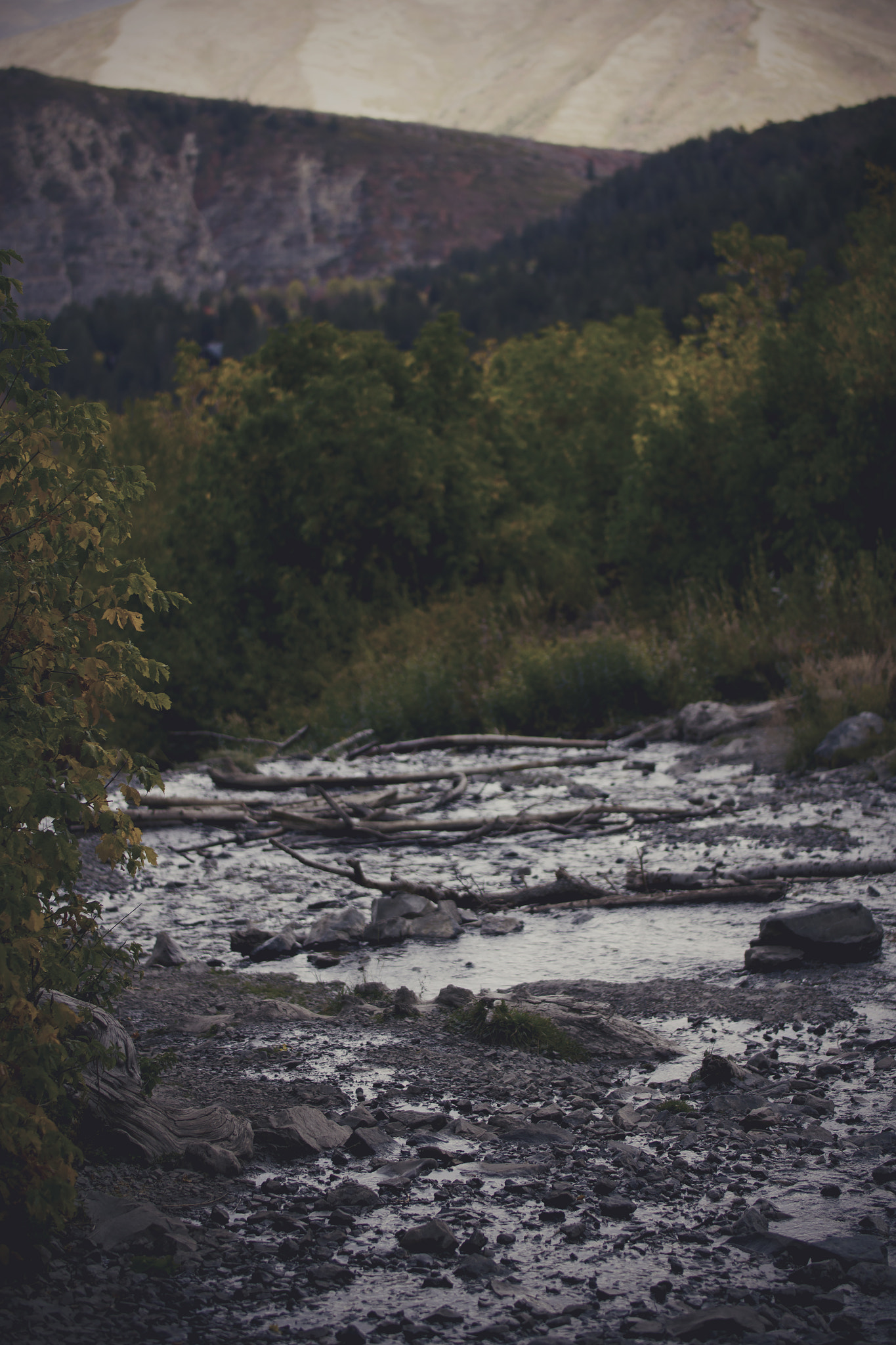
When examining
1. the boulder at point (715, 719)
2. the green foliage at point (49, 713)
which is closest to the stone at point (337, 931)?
the green foliage at point (49, 713)

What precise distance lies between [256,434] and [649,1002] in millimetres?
14457

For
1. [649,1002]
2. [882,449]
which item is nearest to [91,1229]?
[649,1002]

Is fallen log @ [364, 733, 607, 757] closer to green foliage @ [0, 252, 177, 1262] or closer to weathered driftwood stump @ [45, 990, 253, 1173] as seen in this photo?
weathered driftwood stump @ [45, 990, 253, 1173]

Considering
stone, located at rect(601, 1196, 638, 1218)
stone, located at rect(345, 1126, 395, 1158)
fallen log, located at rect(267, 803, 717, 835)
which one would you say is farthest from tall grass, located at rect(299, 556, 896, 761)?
stone, located at rect(601, 1196, 638, 1218)

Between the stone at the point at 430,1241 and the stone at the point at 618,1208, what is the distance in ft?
1.38

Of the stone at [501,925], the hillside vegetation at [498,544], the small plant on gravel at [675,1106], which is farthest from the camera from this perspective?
the hillside vegetation at [498,544]

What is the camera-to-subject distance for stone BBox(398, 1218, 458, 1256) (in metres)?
2.58

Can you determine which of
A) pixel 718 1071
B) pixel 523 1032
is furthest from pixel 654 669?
pixel 718 1071

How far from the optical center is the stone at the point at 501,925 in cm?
548

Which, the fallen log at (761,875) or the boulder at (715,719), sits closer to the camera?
the fallen log at (761,875)

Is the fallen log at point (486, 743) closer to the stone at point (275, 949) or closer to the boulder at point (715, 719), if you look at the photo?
the boulder at point (715, 719)

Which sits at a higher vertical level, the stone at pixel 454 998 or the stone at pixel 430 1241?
the stone at pixel 430 1241

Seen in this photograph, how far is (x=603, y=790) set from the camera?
891cm

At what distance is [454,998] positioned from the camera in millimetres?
4316
